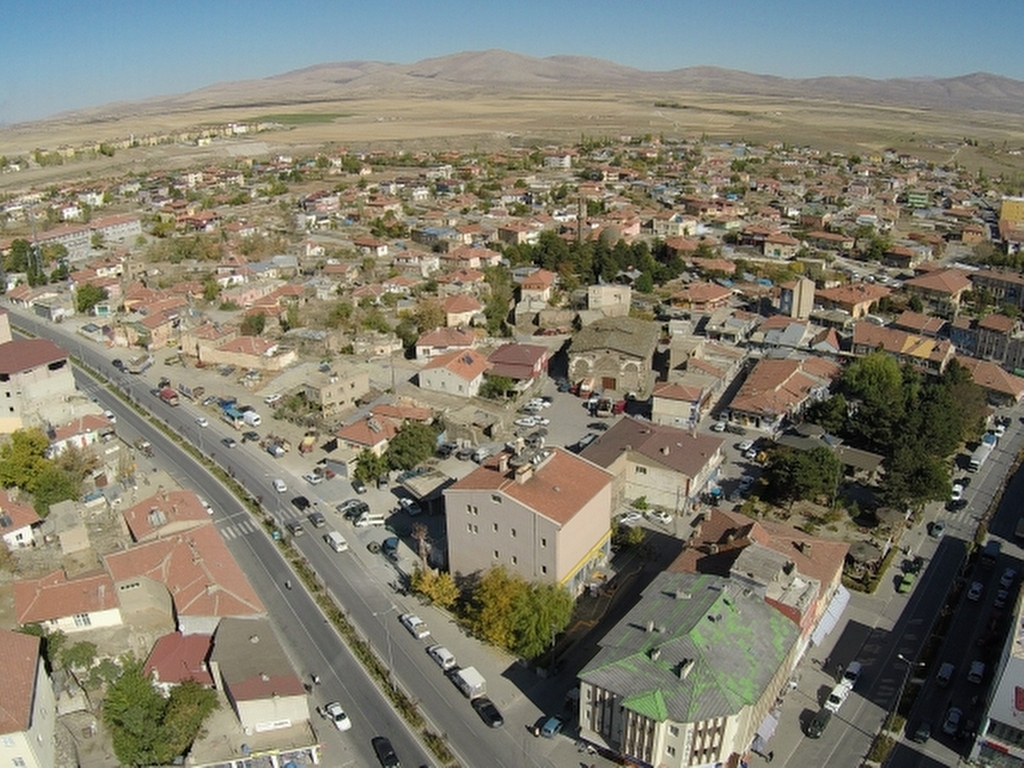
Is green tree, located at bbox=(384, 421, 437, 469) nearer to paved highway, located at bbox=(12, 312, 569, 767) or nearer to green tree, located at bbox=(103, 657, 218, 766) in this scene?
Result: paved highway, located at bbox=(12, 312, 569, 767)

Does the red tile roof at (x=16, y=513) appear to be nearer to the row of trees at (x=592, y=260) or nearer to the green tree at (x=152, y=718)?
the green tree at (x=152, y=718)

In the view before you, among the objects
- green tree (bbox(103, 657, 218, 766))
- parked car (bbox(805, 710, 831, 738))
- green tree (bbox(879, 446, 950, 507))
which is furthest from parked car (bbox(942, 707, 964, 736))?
green tree (bbox(103, 657, 218, 766))

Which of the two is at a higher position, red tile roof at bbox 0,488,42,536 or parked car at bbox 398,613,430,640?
red tile roof at bbox 0,488,42,536

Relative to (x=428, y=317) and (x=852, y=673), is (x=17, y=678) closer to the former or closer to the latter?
(x=852, y=673)

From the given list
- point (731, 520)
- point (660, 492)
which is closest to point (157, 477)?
point (660, 492)

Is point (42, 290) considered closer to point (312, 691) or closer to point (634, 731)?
point (312, 691)
